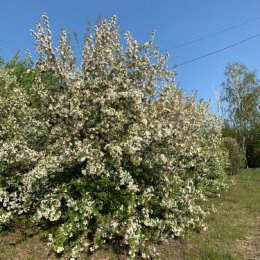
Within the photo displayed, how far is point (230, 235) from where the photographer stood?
29.1ft

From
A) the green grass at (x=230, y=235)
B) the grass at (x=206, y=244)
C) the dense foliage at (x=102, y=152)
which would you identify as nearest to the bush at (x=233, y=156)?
the green grass at (x=230, y=235)

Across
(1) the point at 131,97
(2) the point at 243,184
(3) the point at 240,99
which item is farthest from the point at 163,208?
(3) the point at 240,99

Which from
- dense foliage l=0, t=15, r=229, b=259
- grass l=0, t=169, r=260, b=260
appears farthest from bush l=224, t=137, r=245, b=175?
dense foliage l=0, t=15, r=229, b=259

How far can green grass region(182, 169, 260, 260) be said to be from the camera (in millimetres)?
7707

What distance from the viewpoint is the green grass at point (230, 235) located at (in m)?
7.71

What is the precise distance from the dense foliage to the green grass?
1.76 ft

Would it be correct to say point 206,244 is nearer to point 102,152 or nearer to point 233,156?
point 102,152

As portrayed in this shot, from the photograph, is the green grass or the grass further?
the green grass

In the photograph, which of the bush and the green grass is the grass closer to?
the green grass

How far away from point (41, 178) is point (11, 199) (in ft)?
3.09

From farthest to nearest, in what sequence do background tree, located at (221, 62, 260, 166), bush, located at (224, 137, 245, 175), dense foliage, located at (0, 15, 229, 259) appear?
background tree, located at (221, 62, 260, 166) → bush, located at (224, 137, 245, 175) → dense foliage, located at (0, 15, 229, 259)

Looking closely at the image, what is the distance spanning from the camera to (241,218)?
10.4 m

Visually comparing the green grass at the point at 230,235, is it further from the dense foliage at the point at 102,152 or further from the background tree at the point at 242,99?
the background tree at the point at 242,99

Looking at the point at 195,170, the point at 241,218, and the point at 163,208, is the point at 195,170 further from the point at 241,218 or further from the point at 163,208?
the point at 163,208
